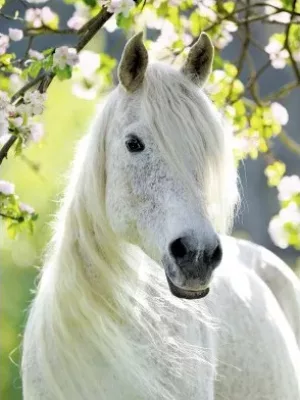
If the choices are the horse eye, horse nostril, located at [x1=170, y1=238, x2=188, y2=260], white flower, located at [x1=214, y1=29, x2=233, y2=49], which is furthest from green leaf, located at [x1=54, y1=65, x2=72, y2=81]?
white flower, located at [x1=214, y1=29, x2=233, y2=49]

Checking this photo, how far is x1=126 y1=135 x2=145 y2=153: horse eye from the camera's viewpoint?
266cm

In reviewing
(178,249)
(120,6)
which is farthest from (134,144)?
(120,6)

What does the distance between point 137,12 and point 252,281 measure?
1.28 m

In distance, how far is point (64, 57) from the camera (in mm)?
3113

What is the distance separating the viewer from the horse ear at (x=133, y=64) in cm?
275

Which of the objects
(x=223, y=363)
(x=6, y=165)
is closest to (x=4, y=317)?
(x=6, y=165)

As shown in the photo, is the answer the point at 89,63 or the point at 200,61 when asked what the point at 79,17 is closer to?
the point at 89,63

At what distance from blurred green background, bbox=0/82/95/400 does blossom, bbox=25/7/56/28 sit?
16.9ft

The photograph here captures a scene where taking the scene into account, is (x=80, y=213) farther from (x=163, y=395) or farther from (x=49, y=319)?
(x=163, y=395)

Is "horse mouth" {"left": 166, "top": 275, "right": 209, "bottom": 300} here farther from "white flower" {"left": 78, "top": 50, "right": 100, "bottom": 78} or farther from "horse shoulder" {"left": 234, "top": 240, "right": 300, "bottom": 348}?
"white flower" {"left": 78, "top": 50, "right": 100, "bottom": 78}

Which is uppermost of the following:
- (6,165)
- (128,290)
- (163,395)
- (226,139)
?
(226,139)

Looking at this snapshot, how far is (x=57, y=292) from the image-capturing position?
284cm

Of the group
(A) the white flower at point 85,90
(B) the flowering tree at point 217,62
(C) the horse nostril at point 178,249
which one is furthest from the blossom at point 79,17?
(C) the horse nostril at point 178,249

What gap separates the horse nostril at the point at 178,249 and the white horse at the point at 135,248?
2 cm
